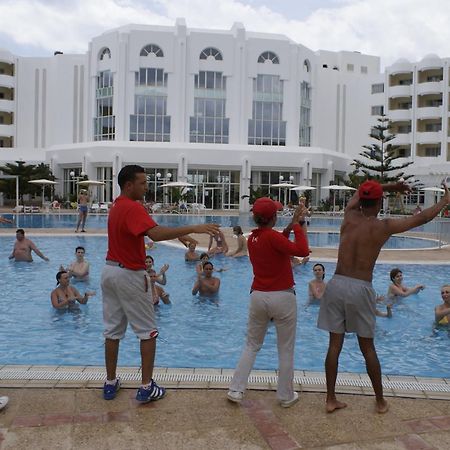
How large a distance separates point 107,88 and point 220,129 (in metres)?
9.07

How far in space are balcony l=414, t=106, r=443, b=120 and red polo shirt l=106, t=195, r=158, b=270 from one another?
1830 inches

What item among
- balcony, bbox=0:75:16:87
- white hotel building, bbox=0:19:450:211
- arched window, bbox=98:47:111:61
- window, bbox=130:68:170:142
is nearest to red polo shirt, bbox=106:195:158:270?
white hotel building, bbox=0:19:450:211

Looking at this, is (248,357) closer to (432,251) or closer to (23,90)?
(432,251)

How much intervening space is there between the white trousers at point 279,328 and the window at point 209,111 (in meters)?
38.8

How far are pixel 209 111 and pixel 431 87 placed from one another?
18526 mm

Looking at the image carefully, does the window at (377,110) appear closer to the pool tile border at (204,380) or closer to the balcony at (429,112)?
the balcony at (429,112)

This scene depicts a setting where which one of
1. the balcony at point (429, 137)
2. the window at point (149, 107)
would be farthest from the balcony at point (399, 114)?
the window at point (149, 107)

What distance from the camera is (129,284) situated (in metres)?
3.79

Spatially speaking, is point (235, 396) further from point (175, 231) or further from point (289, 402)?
point (175, 231)

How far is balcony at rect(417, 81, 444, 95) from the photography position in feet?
150

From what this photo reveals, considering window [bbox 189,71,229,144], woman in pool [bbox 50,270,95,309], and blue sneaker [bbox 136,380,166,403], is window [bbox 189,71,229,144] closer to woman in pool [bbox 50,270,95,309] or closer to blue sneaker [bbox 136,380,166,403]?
woman in pool [bbox 50,270,95,309]

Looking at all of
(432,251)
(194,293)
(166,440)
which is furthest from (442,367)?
(432,251)

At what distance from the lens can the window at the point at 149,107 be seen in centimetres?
4166

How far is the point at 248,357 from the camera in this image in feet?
12.8
